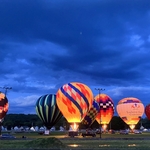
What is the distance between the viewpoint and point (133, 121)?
240 feet

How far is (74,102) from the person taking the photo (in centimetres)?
5275

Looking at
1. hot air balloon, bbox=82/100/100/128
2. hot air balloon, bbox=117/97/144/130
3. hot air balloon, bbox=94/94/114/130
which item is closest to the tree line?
hot air balloon, bbox=94/94/114/130

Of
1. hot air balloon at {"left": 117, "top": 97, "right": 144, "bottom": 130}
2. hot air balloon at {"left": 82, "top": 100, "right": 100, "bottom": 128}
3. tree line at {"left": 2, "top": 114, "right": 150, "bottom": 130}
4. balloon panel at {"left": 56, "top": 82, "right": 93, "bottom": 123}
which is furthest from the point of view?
tree line at {"left": 2, "top": 114, "right": 150, "bottom": 130}

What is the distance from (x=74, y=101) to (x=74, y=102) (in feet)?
0.65

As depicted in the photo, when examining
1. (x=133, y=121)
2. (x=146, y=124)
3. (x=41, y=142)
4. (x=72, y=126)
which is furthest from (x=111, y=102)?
(x=146, y=124)

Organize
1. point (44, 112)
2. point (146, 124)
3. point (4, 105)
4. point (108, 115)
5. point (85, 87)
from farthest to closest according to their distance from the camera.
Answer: point (146, 124) < point (108, 115) < point (4, 105) < point (44, 112) < point (85, 87)

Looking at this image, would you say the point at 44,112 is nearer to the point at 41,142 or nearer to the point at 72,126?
the point at 72,126

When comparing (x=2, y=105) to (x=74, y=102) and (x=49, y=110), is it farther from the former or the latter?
(x=74, y=102)

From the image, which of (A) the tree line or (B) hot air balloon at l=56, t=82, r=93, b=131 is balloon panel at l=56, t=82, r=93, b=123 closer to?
(B) hot air balloon at l=56, t=82, r=93, b=131

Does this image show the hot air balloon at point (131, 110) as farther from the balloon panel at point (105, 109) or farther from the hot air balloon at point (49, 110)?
the hot air balloon at point (49, 110)

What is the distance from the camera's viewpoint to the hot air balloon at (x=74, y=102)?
5272cm

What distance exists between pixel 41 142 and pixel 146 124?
12551cm

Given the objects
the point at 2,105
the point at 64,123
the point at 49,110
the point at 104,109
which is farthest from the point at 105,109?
the point at 64,123

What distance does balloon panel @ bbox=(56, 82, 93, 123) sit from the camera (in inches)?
2074
